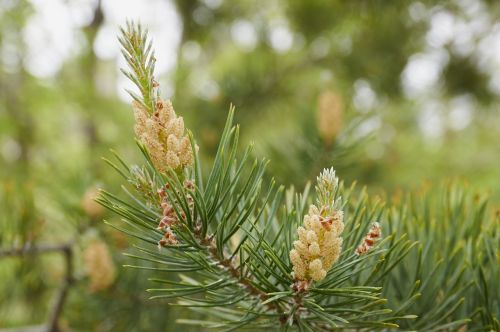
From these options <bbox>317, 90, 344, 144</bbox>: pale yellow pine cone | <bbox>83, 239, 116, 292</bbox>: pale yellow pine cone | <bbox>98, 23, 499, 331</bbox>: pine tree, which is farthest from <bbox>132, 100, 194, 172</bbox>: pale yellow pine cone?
<bbox>317, 90, 344, 144</bbox>: pale yellow pine cone

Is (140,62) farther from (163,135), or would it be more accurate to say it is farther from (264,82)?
(264,82)

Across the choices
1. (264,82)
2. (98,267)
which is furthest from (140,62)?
(264,82)

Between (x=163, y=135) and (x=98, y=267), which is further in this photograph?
(x=98, y=267)

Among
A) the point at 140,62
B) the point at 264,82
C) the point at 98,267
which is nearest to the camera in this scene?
the point at 140,62

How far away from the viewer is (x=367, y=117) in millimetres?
806

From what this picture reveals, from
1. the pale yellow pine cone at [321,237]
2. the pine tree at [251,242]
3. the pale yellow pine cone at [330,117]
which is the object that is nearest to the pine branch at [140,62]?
the pine tree at [251,242]

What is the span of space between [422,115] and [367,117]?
5.41 feet

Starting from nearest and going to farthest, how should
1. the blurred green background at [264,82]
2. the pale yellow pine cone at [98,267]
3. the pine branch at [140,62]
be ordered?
the pine branch at [140,62] < the pale yellow pine cone at [98,267] < the blurred green background at [264,82]

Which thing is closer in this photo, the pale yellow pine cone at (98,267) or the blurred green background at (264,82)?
the pale yellow pine cone at (98,267)

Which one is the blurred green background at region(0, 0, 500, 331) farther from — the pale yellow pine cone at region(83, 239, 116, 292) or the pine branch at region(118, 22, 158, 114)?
the pine branch at region(118, 22, 158, 114)

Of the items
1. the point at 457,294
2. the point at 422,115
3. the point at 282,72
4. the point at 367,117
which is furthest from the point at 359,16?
the point at 422,115

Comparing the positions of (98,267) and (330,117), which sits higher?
(330,117)

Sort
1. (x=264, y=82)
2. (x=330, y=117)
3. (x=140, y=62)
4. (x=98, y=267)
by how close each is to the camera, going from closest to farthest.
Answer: (x=140, y=62) → (x=98, y=267) → (x=330, y=117) → (x=264, y=82)

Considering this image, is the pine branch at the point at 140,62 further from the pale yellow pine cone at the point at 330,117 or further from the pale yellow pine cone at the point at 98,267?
the pale yellow pine cone at the point at 330,117
